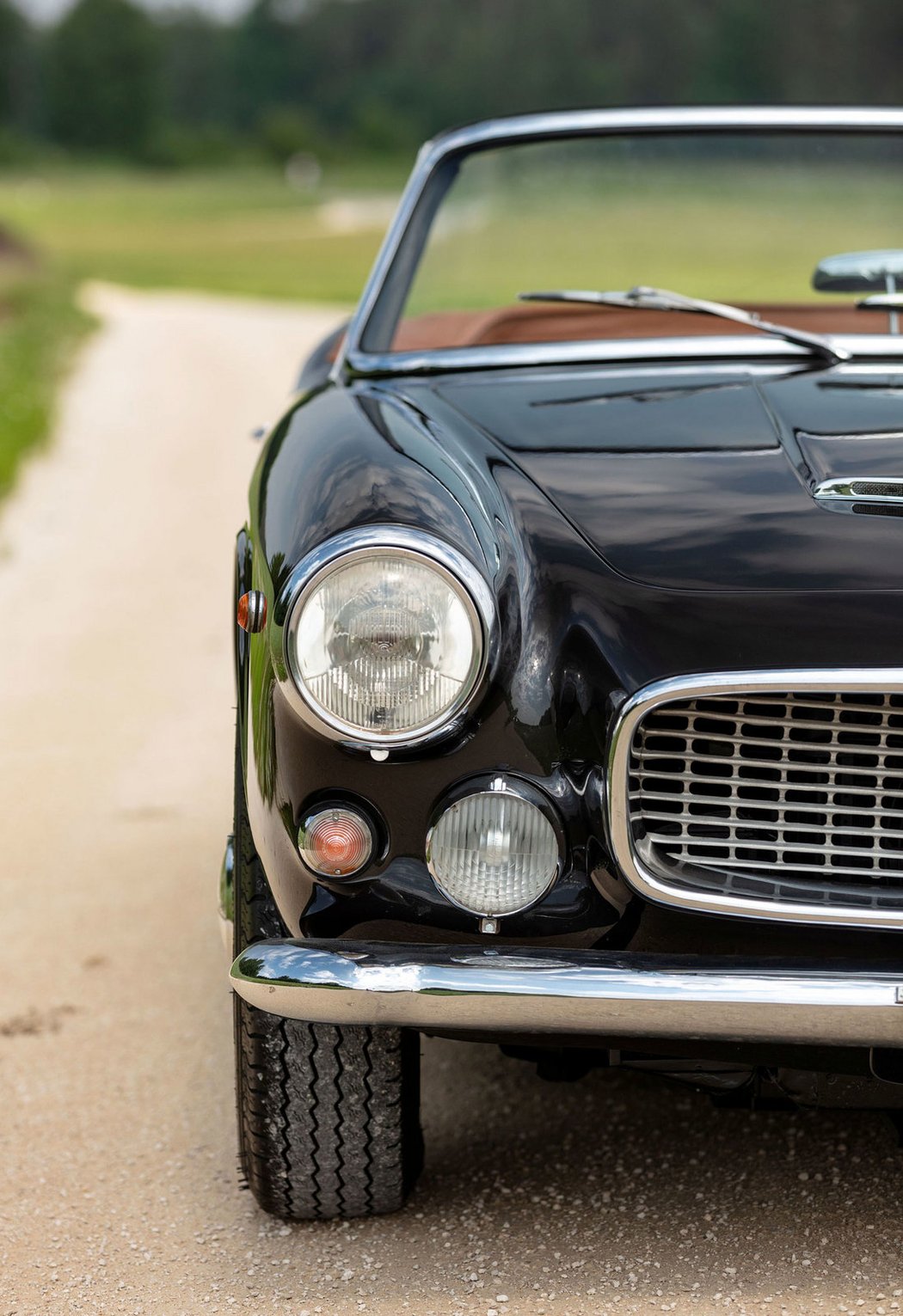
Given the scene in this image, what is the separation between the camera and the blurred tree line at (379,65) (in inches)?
3423

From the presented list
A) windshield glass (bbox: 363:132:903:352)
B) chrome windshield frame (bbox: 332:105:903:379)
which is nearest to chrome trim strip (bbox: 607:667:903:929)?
windshield glass (bbox: 363:132:903:352)

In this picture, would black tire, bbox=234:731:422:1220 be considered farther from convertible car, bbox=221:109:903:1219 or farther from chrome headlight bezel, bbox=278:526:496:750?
chrome headlight bezel, bbox=278:526:496:750

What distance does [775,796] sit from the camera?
203 cm

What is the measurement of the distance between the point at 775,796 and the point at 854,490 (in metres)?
0.49

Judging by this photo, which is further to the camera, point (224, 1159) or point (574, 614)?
point (224, 1159)

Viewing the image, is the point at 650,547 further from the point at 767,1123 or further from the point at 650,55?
the point at 650,55

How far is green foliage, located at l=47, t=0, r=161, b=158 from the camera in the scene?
10100 cm

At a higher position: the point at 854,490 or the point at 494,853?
the point at 854,490

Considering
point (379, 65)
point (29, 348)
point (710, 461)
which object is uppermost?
point (379, 65)

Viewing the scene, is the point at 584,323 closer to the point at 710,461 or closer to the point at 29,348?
the point at 710,461

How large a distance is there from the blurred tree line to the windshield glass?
246 ft

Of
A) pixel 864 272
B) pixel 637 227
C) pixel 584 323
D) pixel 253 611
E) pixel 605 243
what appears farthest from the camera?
pixel 605 243

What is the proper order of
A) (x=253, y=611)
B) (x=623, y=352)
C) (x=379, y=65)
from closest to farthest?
(x=253, y=611)
(x=623, y=352)
(x=379, y=65)

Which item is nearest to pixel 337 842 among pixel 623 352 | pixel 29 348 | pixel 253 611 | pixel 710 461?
pixel 253 611
